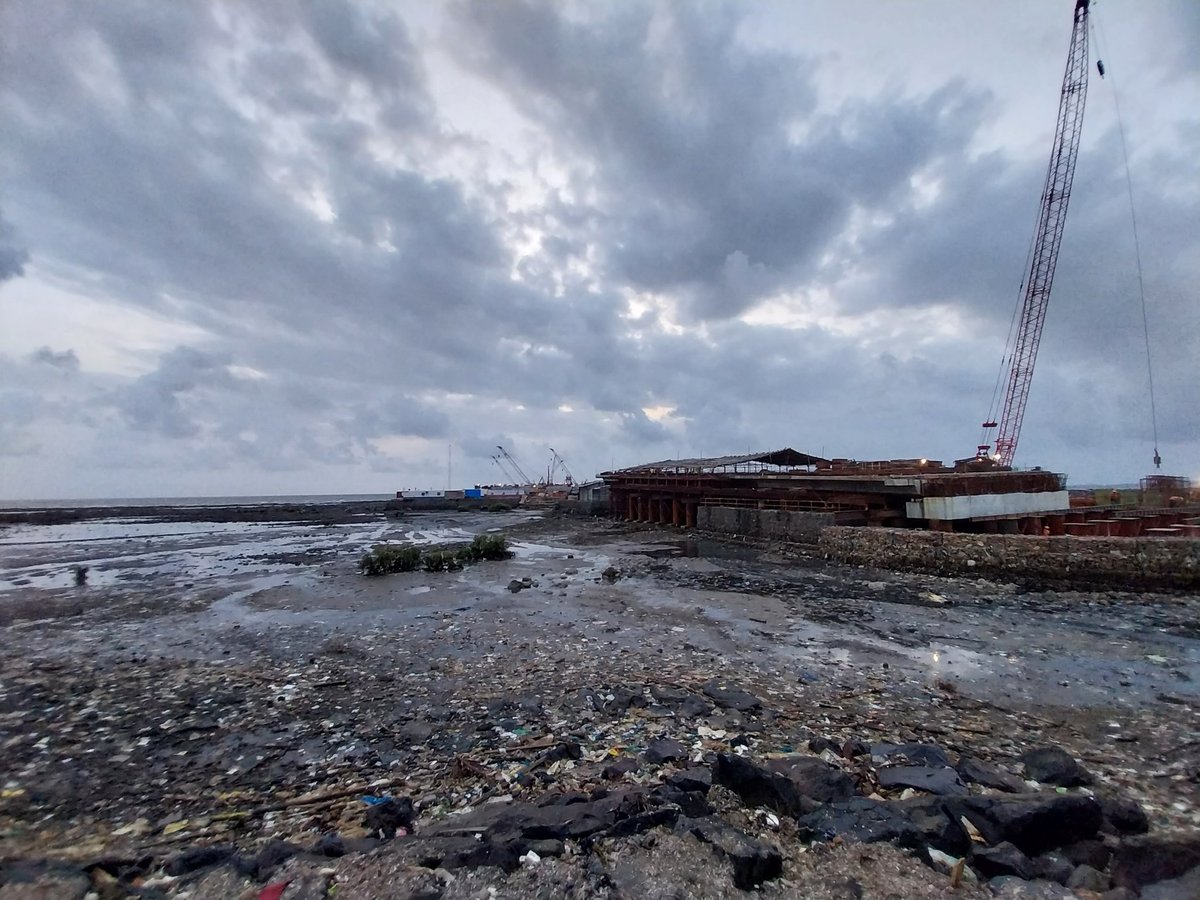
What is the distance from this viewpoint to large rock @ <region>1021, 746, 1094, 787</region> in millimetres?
6422

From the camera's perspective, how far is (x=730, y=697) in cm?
922

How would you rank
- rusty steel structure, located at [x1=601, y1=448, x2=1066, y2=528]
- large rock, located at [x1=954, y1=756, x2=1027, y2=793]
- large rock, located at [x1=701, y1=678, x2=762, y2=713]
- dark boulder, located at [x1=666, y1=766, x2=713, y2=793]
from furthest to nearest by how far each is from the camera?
1. rusty steel structure, located at [x1=601, y1=448, x2=1066, y2=528]
2. large rock, located at [x1=701, y1=678, x2=762, y2=713]
3. large rock, located at [x1=954, y1=756, x2=1027, y2=793]
4. dark boulder, located at [x1=666, y1=766, x2=713, y2=793]

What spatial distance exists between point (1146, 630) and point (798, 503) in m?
18.8

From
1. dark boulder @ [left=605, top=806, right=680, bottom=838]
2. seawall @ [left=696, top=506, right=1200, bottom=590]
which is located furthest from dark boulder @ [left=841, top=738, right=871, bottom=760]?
seawall @ [left=696, top=506, right=1200, bottom=590]

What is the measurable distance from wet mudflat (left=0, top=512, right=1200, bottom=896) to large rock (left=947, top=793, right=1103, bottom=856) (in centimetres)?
3

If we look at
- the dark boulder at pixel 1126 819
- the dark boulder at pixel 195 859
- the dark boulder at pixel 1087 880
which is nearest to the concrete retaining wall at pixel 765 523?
the dark boulder at pixel 1126 819

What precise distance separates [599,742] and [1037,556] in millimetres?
21198

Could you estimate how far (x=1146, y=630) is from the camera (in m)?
14.2

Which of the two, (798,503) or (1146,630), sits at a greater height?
(798,503)

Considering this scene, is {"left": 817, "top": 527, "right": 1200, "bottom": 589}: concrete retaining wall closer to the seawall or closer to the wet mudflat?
the seawall

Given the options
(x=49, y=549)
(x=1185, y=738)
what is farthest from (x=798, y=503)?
(x=49, y=549)

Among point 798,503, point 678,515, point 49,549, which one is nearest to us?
point 798,503

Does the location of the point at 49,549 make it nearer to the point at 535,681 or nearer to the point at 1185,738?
the point at 535,681

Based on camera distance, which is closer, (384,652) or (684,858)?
(684,858)
